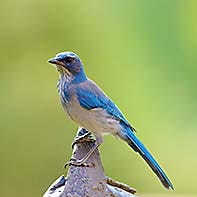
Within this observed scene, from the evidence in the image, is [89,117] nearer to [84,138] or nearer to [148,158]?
[84,138]

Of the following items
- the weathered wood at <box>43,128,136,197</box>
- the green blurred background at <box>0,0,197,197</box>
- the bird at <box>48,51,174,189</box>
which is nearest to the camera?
the weathered wood at <box>43,128,136,197</box>

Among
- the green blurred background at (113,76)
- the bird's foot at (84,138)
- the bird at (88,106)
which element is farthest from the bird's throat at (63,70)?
the green blurred background at (113,76)

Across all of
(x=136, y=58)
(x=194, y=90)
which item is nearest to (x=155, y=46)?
(x=136, y=58)

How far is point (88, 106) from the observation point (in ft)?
4.15

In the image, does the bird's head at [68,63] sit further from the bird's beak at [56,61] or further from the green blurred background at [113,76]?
the green blurred background at [113,76]

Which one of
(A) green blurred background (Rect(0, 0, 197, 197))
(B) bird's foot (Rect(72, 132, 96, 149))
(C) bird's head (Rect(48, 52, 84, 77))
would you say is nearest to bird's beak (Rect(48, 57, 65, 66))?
(C) bird's head (Rect(48, 52, 84, 77))

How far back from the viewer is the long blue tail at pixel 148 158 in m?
1.25

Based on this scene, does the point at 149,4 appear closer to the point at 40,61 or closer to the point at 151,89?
the point at 151,89

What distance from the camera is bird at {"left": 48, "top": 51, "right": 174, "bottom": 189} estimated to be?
1.24 metres

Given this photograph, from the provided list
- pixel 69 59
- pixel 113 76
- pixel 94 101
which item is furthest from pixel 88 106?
pixel 113 76

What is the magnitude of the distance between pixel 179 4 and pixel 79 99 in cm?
115

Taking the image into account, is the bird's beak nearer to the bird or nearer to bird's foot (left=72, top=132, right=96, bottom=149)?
the bird

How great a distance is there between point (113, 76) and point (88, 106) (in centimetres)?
107

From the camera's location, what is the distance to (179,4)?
7.46ft
